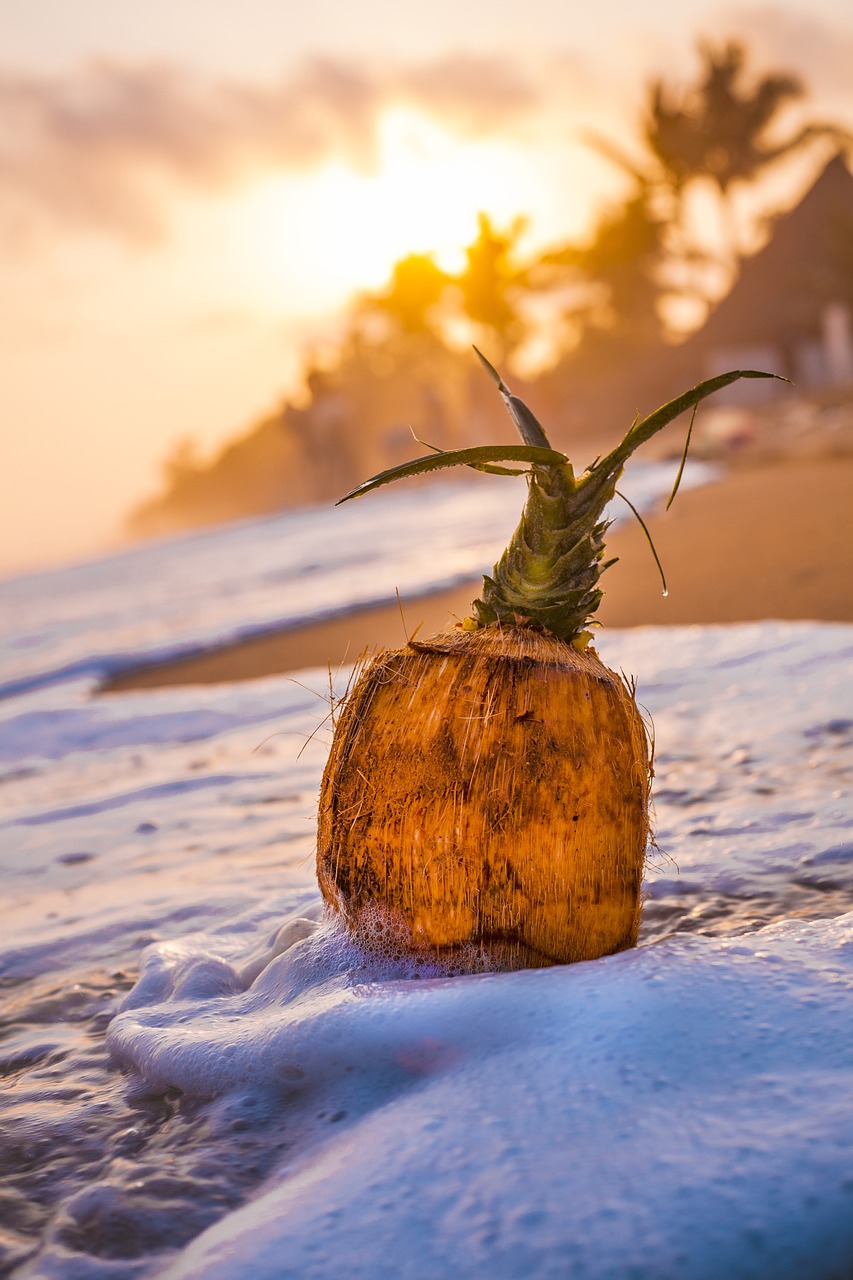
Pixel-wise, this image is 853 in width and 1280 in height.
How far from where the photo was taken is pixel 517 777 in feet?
5.19

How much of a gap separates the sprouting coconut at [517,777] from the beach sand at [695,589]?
2227 millimetres

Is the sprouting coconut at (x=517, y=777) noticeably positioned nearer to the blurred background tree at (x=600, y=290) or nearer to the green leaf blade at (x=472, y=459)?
the green leaf blade at (x=472, y=459)

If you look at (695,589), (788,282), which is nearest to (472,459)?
(695,589)

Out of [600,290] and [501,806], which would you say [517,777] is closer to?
[501,806]

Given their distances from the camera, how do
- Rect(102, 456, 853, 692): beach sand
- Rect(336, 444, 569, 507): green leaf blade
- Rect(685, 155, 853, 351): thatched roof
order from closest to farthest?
1. Rect(336, 444, 569, 507): green leaf blade
2. Rect(102, 456, 853, 692): beach sand
3. Rect(685, 155, 853, 351): thatched roof

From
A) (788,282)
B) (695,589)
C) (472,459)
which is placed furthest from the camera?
(788,282)

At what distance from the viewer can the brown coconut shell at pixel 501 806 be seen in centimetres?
Answer: 159

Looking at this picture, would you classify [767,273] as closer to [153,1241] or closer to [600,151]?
[600,151]

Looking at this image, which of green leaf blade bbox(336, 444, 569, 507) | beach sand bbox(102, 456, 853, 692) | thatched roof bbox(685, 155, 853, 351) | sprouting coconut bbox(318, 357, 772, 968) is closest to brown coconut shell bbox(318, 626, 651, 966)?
sprouting coconut bbox(318, 357, 772, 968)

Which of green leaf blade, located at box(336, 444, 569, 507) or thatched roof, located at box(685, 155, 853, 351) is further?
thatched roof, located at box(685, 155, 853, 351)

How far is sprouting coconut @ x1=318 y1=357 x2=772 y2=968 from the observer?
1.59 m

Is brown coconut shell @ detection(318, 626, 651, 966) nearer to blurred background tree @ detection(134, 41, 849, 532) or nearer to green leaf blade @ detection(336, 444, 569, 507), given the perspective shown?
green leaf blade @ detection(336, 444, 569, 507)

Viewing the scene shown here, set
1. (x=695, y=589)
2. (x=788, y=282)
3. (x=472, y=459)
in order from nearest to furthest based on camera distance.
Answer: (x=472, y=459)
(x=695, y=589)
(x=788, y=282)

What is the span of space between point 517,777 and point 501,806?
0.05m
